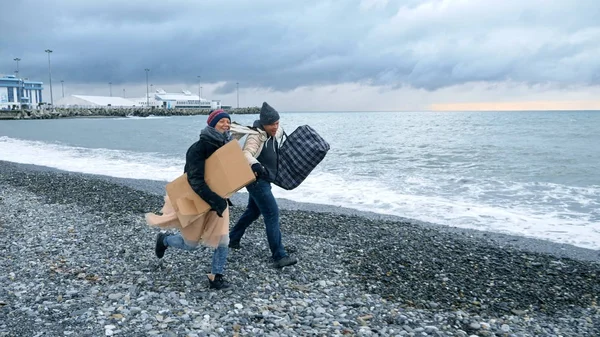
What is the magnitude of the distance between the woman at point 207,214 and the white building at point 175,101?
180084 millimetres

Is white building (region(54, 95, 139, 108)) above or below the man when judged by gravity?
above

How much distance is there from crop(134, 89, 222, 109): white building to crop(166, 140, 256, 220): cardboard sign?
18026 cm

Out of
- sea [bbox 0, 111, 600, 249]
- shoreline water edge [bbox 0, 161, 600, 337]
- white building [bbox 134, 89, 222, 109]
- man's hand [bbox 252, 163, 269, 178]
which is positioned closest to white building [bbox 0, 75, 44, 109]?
white building [bbox 134, 89, 222, 109]

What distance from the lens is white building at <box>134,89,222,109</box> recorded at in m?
181

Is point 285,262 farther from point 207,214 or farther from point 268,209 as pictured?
point 207,214

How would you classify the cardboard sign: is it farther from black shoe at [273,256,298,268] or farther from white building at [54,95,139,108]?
white building at [54,95,139,108]

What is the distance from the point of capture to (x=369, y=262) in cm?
661

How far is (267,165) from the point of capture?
5.83m

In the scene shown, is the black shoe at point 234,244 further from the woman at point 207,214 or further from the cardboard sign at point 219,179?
the cardboard sign at point 219,179

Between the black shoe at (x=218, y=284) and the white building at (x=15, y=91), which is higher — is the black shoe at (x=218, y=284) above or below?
below

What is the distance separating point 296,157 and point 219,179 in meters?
1.26

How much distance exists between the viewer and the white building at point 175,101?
181 meters

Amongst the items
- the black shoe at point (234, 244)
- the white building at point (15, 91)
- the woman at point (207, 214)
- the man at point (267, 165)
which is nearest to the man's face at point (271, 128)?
the man at point (267, 165)

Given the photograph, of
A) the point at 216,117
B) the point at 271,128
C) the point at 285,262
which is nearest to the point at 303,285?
the point at 285,262
